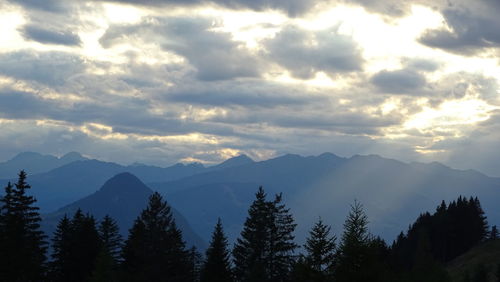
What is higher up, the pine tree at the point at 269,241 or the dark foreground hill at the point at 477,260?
the pine tree at the point at 269,241

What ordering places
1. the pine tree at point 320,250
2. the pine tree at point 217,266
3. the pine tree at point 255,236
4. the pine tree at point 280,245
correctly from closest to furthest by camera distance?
the pine tree at point 320,250 < the pine tree at point 217,266 < the pine tree at point 280,245 < the pine tree at point 255,236

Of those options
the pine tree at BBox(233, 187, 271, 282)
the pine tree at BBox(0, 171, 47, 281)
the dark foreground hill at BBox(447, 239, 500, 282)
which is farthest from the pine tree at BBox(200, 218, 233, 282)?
the dark foreground hill at BBox(447, 239, 500, 282)

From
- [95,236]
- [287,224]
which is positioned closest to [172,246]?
[287,224]

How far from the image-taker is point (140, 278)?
5484 centimetres

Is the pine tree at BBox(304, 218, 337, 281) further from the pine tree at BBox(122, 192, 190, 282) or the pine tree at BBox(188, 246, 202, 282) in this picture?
the pine tree at BBox(188, 246, 202, 282)

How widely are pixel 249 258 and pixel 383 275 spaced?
72.3 feet

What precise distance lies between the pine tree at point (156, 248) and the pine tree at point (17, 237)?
10240mm

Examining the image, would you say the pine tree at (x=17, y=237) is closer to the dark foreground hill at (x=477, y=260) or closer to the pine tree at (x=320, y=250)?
the pine tree at (x=320, y=250)

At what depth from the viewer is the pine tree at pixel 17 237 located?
169 feet

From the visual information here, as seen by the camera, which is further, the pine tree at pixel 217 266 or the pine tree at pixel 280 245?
the pine tree at pixel 280 245

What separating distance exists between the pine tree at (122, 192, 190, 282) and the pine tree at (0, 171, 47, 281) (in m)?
10.2

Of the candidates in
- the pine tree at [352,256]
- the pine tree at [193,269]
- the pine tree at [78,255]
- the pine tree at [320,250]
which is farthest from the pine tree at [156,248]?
the pine tree at [352,256]

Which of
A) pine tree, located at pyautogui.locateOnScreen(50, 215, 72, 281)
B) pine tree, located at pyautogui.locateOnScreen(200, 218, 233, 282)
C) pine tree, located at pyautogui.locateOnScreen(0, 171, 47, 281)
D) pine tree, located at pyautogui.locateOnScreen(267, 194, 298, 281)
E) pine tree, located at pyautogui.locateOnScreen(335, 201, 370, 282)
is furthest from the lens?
pine tree, located at pyautogui.locateOnScreen(50, 215, 72, 281)

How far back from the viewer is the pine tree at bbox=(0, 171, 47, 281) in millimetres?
51625
